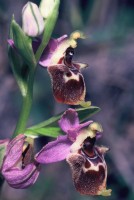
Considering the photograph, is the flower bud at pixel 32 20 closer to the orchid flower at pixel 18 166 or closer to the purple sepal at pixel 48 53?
the purple sepal at pixel 48 53

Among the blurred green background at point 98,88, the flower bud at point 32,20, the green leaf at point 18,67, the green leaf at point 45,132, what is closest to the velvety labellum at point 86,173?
the green leaf at point 45,132

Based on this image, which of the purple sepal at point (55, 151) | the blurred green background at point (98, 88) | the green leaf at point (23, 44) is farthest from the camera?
the blurred green background at point (98, 88)

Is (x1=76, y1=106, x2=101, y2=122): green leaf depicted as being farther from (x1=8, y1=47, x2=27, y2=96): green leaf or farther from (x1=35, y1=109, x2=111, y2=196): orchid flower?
(x1=8, y1=47, x2=27, y2=96): green leaf

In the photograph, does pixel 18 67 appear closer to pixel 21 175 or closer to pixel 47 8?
pixel 47 8

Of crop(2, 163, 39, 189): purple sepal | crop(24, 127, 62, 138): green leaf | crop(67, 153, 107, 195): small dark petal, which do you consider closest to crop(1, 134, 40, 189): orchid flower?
crop(2, 163, 39, 189): purple sepal

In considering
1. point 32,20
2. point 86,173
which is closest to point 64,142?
point 86,173

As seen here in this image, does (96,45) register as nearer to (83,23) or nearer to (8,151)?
(83,23)

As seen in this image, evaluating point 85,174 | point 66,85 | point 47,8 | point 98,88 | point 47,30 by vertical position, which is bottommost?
point 98,88
